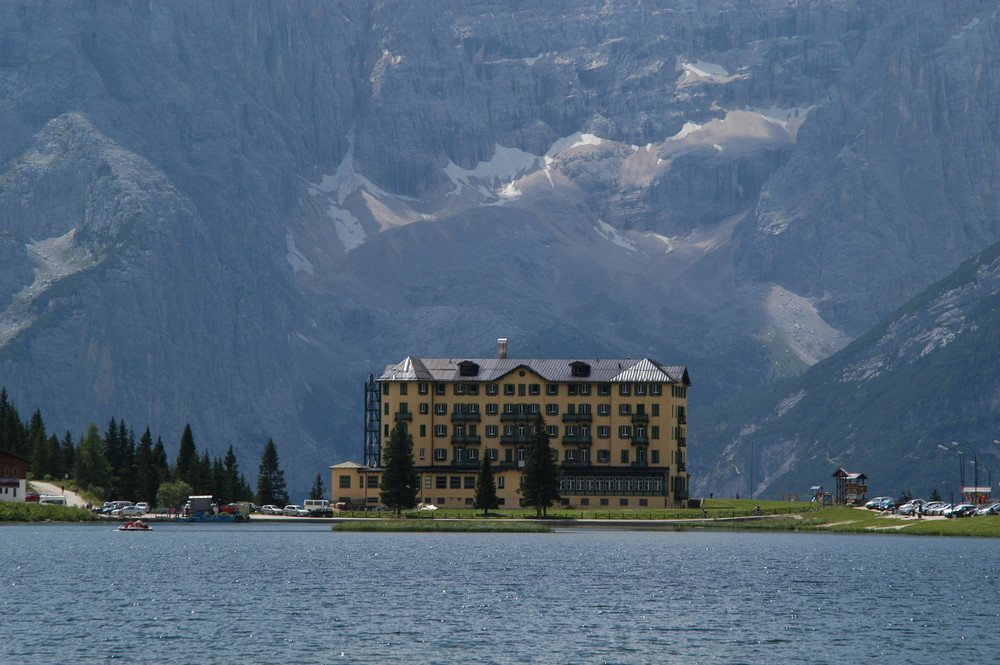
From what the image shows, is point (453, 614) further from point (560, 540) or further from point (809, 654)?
point (560, 540)

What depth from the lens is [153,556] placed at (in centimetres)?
14950

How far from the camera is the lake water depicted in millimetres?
88188

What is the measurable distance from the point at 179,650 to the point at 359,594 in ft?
90.7

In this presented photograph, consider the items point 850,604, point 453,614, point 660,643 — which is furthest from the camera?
point 850,604

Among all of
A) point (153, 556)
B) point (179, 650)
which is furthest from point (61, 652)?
point (153, 556)

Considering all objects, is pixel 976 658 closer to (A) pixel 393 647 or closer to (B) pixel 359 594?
(A) pixel 393 647

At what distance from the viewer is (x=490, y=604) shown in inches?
4264

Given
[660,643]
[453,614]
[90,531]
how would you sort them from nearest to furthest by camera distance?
[660,643] < [453,614] < [90,531]

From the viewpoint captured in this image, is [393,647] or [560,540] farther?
[560,540]

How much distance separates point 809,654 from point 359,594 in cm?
3543

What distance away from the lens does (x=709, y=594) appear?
117 metres

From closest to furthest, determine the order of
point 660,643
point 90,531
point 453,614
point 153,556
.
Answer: point 660,643, point 453,614, point 153,556, point 90,531

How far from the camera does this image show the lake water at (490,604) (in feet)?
289

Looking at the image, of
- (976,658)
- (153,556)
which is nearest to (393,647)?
(976,658)
